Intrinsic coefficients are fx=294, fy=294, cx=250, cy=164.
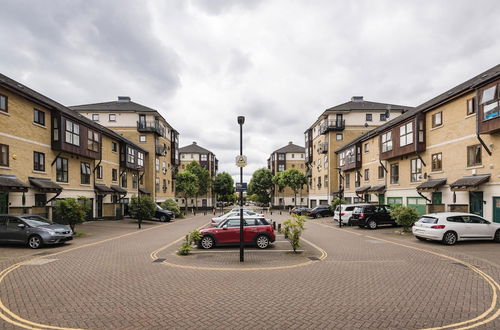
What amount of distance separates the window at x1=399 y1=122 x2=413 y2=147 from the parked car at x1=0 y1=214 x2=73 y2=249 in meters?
25.0

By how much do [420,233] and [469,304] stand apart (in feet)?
30.9

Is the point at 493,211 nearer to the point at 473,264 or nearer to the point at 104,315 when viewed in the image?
the point at 473,264

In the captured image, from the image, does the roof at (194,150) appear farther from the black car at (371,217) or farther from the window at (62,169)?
the black car at (371,217)

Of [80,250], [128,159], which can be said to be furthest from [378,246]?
[128,159]

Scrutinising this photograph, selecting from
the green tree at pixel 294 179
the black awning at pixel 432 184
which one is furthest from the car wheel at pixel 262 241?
the green tree at pixel 294 179

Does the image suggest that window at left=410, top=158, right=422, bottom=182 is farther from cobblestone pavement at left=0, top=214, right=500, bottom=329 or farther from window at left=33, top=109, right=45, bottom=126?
window at left=33, top=109, right=45, bottom=126

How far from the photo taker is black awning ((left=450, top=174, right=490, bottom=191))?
16594mm

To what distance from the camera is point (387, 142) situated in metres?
28.5

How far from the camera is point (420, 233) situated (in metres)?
14.8

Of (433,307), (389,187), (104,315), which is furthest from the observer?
(389,187)

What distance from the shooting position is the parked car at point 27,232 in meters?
13.3

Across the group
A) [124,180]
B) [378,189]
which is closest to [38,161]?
[124,180]

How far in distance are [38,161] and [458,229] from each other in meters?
25.9

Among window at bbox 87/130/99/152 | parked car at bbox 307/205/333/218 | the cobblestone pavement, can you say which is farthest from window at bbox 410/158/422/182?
window at bbox 87/130/99/152
